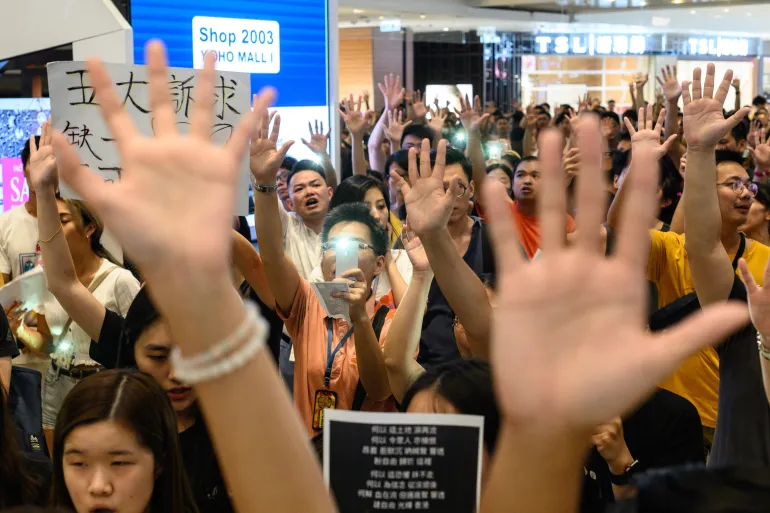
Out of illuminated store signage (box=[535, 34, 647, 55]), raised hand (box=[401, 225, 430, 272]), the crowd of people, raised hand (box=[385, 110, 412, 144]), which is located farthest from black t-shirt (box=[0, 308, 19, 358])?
illuminated store signage (box=[535, 34, 647, 55])

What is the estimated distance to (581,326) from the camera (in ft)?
2.43

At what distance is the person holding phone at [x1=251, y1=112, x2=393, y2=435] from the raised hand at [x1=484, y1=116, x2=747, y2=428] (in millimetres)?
1535

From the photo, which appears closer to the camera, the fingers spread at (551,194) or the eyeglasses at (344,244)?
the fingers spread at (551,194)

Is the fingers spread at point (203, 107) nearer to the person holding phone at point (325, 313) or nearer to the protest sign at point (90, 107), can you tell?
the person holding phone at point (325, 313)

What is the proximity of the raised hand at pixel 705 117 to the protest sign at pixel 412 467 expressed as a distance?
1704 mm

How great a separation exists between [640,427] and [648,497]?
→ 1.54 metres

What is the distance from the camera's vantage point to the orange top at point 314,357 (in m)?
2.47

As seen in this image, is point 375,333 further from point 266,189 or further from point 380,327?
point 266,189

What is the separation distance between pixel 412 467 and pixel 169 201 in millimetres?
447

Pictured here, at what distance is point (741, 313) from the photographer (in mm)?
729

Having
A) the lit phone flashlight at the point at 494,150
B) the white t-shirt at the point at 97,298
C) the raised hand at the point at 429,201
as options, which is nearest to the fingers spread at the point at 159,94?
the raised hand at the point at 429,201

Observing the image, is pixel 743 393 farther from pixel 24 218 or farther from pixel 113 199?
pixel 24 218

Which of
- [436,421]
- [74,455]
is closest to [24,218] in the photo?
[74,455]

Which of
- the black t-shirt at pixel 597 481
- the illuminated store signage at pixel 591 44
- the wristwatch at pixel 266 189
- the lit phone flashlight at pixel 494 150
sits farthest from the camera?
the illuminated store signage at pixel 591 44
